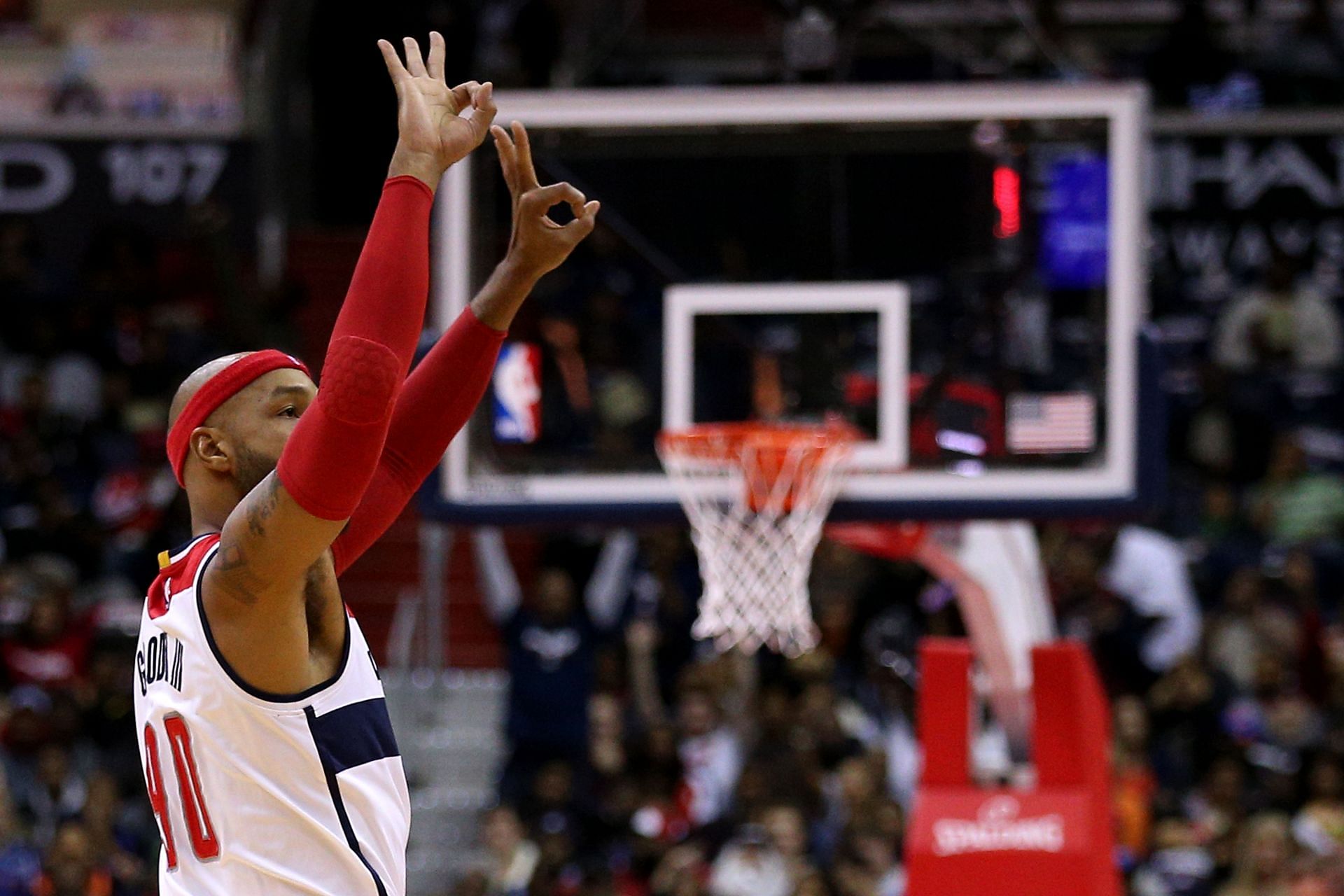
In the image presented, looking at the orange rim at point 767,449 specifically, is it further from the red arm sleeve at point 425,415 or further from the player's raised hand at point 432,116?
the player's raised hand at point 432,116

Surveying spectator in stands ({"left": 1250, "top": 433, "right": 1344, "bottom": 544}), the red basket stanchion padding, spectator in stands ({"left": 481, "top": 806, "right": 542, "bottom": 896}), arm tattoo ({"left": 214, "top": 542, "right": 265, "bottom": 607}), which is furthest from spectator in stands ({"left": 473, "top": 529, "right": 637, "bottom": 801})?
arm tattoo ({"left": 214, "top": 542, "right": 265, "bottom": 607})

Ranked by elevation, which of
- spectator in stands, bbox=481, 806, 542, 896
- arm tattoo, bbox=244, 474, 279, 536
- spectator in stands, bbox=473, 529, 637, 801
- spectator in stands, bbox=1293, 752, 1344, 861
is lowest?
spectator in stands, bbox=481, 806, 542, 896

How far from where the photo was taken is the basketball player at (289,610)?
246 centimetres

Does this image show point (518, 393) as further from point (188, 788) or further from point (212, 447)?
point (188, 788)

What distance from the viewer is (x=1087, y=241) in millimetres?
6238

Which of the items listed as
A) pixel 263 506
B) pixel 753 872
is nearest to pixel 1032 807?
pixel 753 872

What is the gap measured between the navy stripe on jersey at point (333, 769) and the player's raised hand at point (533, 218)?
28.8 inches

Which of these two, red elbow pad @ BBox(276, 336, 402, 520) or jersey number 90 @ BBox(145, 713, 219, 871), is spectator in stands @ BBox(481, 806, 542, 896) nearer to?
jersey number 90 @ BBox(145, 713, 219, 871)

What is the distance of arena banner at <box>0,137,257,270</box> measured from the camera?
12867mm

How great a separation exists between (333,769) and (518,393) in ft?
12.4

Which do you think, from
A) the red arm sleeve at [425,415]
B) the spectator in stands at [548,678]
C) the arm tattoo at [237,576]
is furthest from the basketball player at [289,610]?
the spectator in stands at [548,678]

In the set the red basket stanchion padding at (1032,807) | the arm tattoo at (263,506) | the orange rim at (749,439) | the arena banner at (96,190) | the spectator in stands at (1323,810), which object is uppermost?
the arena banner at (96,190)

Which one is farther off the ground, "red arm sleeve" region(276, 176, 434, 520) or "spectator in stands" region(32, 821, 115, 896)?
"red arm sleeve" region(276, 176, 434, 520)

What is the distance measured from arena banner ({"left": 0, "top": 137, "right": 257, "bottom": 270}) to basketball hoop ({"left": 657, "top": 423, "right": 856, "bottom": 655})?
7402 millimetres
